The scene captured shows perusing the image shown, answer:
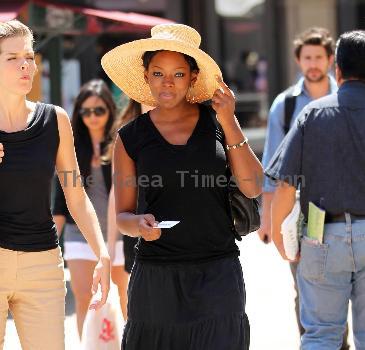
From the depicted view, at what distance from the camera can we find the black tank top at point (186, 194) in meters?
4.13

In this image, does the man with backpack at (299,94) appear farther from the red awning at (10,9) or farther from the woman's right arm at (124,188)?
the red awning at (10,9)

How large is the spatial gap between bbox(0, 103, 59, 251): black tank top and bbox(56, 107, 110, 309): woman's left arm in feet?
0.33

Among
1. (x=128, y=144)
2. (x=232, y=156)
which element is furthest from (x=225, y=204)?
(x=128, y=144)

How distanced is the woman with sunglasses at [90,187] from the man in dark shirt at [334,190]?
1.66 m

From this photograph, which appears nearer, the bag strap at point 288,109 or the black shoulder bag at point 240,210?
the black shoulder bag at point 240,210

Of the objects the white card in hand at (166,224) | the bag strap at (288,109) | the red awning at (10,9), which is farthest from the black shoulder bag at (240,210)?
the red awning at (10,9)

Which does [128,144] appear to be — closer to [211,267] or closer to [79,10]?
[211,267]

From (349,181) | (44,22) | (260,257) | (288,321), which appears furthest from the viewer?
(260,257)

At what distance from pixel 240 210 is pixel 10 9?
4.77 meters

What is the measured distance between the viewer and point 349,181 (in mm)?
4637

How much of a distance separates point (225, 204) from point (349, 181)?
28.3 inches

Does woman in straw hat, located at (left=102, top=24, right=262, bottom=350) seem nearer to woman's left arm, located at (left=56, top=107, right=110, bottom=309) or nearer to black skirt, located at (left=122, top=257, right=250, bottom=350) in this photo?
black skirt, located at (left=122, top=257, right=250, bottom=350)

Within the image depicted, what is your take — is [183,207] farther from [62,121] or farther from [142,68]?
[142,68]

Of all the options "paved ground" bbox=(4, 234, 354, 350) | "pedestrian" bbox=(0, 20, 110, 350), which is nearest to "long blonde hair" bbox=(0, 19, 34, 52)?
"pedestrian" bbox=(0, 20, 110, 350)
